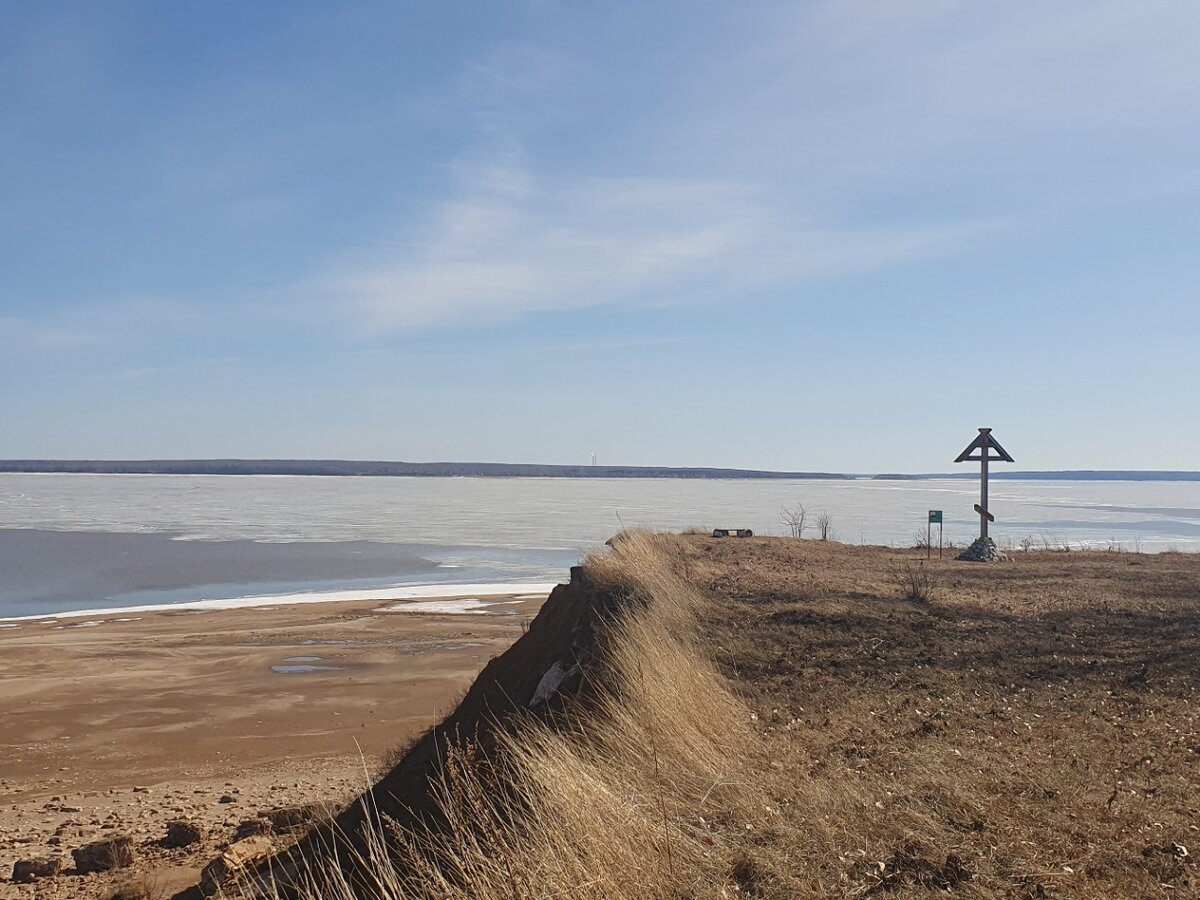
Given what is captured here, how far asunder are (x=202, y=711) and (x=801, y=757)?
10.6 metres

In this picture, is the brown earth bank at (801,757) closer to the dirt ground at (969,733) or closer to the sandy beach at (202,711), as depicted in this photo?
the dirt ground at (969,733)

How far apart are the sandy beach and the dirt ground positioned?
15.7 ft

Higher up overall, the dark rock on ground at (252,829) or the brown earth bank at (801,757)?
the brown earth bank at (801,757)

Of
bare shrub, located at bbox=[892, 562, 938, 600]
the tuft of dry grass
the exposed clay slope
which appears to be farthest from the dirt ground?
the exposed clay slope

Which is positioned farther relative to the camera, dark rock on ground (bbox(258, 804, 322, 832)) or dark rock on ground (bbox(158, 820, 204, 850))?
dark rock on ground (bbox(258, 804, 322, 832))

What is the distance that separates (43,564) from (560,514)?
95.1 feet

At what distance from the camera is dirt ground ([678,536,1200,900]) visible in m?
4.84

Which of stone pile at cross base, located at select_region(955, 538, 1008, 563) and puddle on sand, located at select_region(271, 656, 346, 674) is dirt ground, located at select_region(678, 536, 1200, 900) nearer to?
stone pile at cross base, located at select_region(955, 538, 1008, 563)

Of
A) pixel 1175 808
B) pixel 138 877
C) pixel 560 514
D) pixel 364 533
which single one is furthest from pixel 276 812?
pixel 560 514

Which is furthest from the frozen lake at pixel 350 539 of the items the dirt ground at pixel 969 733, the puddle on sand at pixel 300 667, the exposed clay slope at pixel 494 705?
the dirt ground at pixel 969 733

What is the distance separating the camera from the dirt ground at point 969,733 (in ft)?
15.9

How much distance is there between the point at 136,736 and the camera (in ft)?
43.9

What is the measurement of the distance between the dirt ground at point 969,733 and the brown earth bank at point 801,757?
0.08ft

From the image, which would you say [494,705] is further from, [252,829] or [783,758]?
[783,758]
